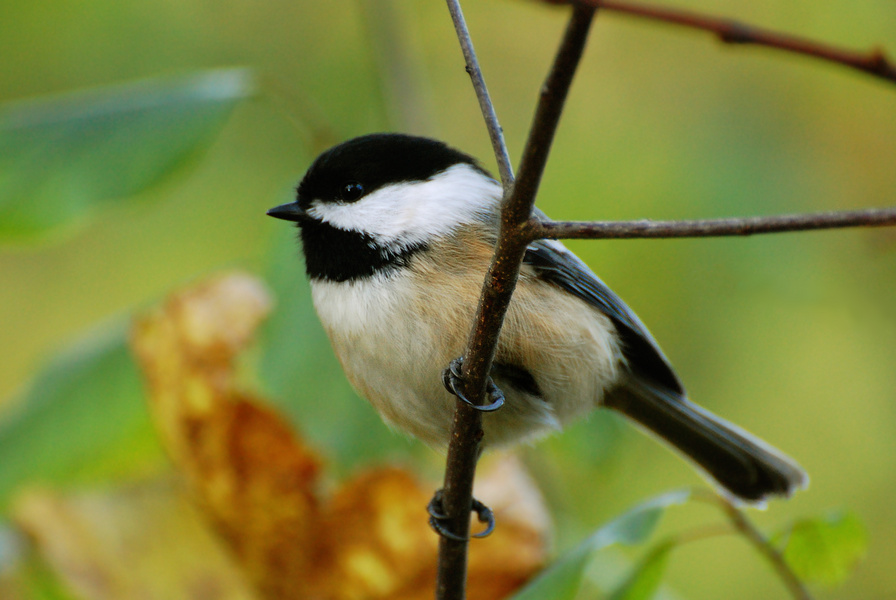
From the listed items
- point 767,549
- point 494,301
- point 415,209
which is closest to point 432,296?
point 415,209

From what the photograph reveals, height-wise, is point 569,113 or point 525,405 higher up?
point 569,113

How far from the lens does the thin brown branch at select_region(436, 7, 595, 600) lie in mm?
833

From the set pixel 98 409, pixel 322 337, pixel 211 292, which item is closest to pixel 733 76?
pixel 322 337

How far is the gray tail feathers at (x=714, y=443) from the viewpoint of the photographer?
Answer: 2.16 metres

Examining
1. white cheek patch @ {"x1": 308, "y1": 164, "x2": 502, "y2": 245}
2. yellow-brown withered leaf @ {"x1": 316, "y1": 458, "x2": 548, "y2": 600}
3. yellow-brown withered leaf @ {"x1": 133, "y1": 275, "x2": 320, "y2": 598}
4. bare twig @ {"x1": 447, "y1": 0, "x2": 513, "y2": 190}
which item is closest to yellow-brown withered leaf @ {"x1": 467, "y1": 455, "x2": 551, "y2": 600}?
yellow-brown withered leaf @ {"x1": 316, "y1": 458, "x2": 548, "y2": 600}

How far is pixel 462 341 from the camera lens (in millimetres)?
1564

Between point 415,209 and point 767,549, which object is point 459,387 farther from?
point 767,549

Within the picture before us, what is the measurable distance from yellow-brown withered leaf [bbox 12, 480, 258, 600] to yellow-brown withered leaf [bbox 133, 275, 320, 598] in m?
0.23

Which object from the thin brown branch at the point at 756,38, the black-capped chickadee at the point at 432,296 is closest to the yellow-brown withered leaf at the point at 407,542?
the black-capped chickadee at the point at 432,296

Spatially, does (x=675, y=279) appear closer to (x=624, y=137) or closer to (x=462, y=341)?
(x=624, y=137)

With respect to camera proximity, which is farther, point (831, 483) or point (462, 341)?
point (831, 483)

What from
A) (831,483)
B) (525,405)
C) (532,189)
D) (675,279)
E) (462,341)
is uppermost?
(532,189)

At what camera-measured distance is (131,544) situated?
2.11m

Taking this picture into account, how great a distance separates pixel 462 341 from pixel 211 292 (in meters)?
0.72
